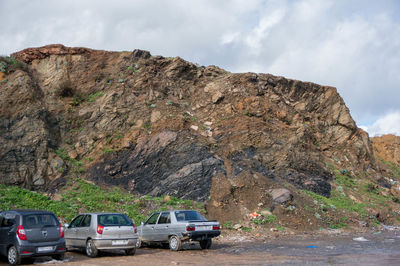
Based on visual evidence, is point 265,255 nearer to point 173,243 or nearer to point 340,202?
point 173,243

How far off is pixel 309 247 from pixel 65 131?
63.4 feet

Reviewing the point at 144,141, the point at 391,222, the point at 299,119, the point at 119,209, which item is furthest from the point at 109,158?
the point at 391,222

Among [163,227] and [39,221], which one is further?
[163,227]

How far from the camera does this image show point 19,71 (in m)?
27.0

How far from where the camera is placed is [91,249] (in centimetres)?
1170

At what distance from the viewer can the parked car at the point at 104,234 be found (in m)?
11.6

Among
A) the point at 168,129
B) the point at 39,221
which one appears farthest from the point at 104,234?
the point at 168,129

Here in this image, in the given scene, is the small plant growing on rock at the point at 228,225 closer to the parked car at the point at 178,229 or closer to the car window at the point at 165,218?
the parked car at the point at 178,229

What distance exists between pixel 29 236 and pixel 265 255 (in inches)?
273

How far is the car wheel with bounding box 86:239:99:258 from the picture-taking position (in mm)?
11578

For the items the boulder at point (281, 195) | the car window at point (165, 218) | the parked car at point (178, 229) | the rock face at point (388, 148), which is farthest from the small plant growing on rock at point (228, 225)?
the rock face at point (388, 148)

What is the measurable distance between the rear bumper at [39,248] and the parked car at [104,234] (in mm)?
1215

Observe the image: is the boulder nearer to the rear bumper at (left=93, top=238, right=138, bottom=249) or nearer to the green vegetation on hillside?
the green vegetation on hillside

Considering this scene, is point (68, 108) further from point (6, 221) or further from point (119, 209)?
point (6, 221)
